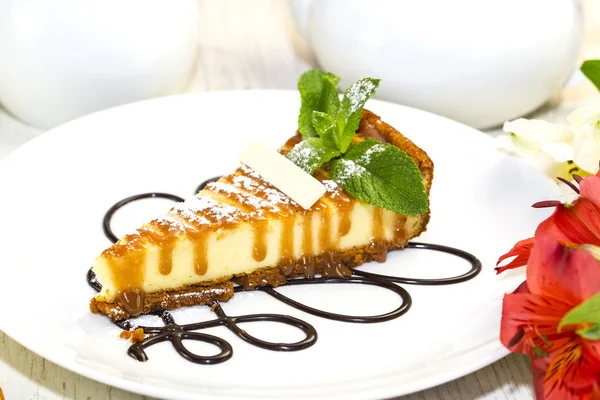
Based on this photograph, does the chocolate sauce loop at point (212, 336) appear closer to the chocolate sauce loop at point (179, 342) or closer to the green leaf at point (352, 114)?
the chocolate sauce loop at point (179, 342)

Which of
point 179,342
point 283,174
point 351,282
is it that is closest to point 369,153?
point 283,174

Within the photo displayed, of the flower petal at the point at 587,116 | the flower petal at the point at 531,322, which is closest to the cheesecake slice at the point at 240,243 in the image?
the flower petal at the point at 587,116

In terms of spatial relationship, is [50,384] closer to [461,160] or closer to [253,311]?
[253,311]

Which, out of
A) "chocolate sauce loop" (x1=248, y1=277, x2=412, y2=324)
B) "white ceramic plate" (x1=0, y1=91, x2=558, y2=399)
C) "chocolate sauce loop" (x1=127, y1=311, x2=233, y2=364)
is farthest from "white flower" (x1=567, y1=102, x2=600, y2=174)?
Result: "chocolate sauce loop" (x1=127, y1=311, x2=233, y2=364)

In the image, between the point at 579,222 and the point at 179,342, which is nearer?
the point at 579,222

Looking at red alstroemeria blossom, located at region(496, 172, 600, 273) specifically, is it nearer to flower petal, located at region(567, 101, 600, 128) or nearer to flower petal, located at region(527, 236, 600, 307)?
flower petal, located at region(527, 236, 600, 307)

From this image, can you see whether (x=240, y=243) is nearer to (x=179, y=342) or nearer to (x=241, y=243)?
(x=241, y=243)

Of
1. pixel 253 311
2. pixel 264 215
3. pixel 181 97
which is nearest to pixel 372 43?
pixel 181 97
